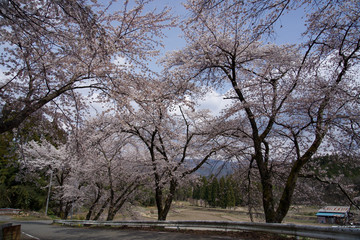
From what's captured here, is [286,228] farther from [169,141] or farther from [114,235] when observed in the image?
[169,141]

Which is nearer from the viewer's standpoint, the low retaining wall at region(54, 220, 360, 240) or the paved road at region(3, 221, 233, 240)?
the low retaining wall at region(54, 220, 360, 240)

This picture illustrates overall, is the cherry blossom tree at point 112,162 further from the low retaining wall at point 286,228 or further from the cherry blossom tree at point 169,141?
the low retaining wall at point 286,228

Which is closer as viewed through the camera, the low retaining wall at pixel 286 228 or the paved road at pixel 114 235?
the low retaining wall at pixel 286 228

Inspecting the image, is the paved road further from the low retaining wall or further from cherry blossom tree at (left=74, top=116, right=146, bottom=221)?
cherry blossom tree at (left=74, top=116, right=146, bottom=221)

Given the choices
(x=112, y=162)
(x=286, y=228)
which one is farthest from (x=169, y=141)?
(x=286, y=228)

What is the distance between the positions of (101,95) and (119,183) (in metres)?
11.7

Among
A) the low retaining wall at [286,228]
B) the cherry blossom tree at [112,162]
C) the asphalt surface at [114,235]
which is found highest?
the cherry blossom tree at [112,162]

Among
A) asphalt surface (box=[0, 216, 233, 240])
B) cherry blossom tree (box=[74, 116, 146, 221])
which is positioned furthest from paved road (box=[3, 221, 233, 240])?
cherry blossom tree (box=[74, 116, 146, 221])

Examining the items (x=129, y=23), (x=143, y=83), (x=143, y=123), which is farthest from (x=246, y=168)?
(x=129, y=23)

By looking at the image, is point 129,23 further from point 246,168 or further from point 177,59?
point 246,168

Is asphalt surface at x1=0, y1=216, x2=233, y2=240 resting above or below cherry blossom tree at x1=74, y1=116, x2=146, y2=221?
below

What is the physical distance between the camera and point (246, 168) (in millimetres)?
11828

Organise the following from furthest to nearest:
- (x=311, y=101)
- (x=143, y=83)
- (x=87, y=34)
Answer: (x=311, y=101) → (x=143, y=83) → (x=87, y=34)

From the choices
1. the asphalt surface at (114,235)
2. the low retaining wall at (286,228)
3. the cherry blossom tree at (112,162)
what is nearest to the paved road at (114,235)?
the asphalt surface at (114,235)
